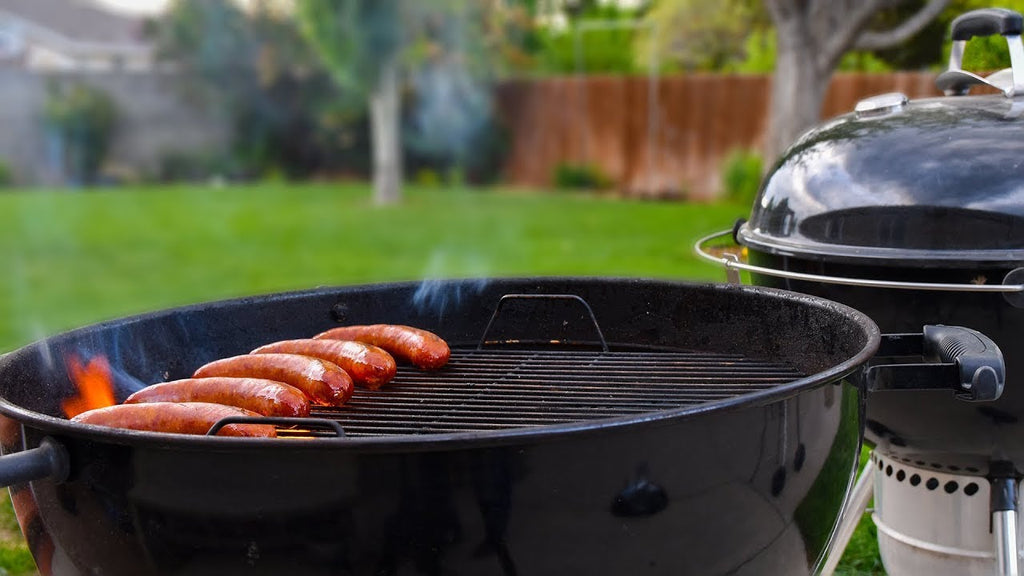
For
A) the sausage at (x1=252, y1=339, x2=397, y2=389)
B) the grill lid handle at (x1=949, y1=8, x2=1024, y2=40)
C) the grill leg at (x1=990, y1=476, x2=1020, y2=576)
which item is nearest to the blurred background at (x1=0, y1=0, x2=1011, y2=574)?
the grill lid handle at (x1=949, y1=8, x2=1024, y2=40)

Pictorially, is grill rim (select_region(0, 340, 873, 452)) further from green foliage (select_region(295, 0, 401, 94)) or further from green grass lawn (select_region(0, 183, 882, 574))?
green foliage (select_region(295, 0, 401, 94))

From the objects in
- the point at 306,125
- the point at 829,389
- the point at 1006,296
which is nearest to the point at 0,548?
the point at 829,389

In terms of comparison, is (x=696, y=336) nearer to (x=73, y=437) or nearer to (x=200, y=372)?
(x=200, y=372)

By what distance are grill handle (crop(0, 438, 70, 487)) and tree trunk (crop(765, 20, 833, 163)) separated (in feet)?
23.6

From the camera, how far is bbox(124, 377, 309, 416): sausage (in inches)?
74.7

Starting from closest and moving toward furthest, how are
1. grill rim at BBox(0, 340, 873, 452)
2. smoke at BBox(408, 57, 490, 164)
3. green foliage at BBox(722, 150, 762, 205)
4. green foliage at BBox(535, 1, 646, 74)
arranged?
grill rim at BBox(0, 340, 873, 452), green foliage at BBox(722, 150, 762, 205), smoke at BBox(408, 57, 490, 164), green foliage at BBox(535, 1, 646, 74)

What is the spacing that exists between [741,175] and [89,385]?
12.2 meters

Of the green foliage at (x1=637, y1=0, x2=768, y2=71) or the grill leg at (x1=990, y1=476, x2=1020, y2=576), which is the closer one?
the grill leg at (x1=990, y1=476, x2=1020, y2=576)

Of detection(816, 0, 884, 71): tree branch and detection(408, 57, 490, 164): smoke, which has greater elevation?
detection(816, 0, 884, 71): tree branch

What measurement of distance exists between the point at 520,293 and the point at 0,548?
81.5 inches

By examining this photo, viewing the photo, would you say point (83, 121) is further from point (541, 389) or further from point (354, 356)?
point (541, 389)

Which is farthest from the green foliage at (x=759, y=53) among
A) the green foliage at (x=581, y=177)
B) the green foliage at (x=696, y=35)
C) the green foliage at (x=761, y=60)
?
the green foliage at (x=581, y=177)

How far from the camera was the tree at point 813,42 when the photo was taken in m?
7.53

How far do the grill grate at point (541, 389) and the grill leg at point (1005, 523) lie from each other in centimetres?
56
